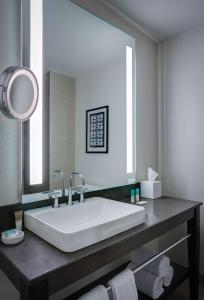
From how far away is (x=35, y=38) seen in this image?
4.40 feet

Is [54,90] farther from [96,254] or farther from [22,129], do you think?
[96,254]

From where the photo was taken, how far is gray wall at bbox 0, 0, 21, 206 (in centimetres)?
119

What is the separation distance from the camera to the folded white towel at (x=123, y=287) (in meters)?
1.14

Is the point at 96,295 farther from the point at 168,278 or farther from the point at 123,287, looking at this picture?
the point at 168,278

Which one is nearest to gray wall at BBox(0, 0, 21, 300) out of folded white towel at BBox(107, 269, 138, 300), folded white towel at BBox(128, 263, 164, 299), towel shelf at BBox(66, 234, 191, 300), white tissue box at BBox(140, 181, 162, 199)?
towel shelf at BBox(66, 234, 191, 300)

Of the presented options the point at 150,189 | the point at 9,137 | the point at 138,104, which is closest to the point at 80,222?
the point at 9,137

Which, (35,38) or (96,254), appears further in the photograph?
(35,38)

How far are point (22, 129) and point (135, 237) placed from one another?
0.90 m

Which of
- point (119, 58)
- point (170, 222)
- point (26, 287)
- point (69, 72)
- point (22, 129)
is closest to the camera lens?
point (26, 287)

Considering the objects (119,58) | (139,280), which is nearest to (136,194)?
(139,280)

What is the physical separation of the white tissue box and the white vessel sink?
1.81 feet

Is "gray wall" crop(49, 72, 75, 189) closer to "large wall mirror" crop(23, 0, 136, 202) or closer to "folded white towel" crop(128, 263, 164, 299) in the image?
"large wall mirror" crop(23, 0, 136, 202)

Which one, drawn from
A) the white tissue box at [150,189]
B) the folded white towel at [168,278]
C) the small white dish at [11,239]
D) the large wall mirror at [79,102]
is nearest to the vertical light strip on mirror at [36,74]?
the large wall mirror at [79,102]

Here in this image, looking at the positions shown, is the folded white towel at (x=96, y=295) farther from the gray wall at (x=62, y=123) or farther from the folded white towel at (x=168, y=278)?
the folded white towel at (x=168, y=278)
